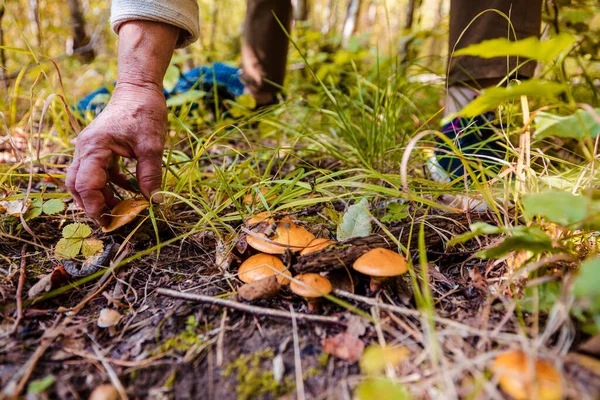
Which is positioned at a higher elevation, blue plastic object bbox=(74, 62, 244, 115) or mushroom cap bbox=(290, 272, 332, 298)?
Result: blue plastic object bbox=(74, 62, 244, 115)

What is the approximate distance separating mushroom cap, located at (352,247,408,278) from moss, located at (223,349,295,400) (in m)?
0.33

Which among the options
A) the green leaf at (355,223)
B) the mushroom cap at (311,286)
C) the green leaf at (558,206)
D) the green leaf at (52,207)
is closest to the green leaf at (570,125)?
the green leaf at (558,206)

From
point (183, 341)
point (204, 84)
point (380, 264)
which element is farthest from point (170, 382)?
point (204, 84)

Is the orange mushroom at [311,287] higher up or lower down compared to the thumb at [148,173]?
lower down

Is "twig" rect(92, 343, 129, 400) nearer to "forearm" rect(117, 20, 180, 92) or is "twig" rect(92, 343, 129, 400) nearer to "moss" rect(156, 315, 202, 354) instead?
"moss" rect(156, 315, 202, 354)

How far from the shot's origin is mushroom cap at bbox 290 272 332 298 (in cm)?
100

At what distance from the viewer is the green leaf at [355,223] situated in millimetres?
1290

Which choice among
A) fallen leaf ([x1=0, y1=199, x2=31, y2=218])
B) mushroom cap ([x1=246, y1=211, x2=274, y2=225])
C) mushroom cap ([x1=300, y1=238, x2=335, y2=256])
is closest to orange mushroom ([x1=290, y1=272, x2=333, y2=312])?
mushroom cap ([x1=300, y1=238, x2=335, y2=256])

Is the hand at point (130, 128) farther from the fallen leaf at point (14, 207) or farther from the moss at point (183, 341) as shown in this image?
the moss at point (183, 341)

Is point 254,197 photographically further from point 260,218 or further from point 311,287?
point 311,287

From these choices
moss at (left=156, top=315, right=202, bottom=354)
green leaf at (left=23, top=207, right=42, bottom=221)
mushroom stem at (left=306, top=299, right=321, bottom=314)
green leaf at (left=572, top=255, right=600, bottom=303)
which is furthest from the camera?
green leaf at (left=23, top=207, right=42, bottom=221)

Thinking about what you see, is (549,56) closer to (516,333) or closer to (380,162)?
(516,333)

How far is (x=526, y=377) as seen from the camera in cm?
66

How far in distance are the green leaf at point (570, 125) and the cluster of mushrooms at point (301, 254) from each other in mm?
501
